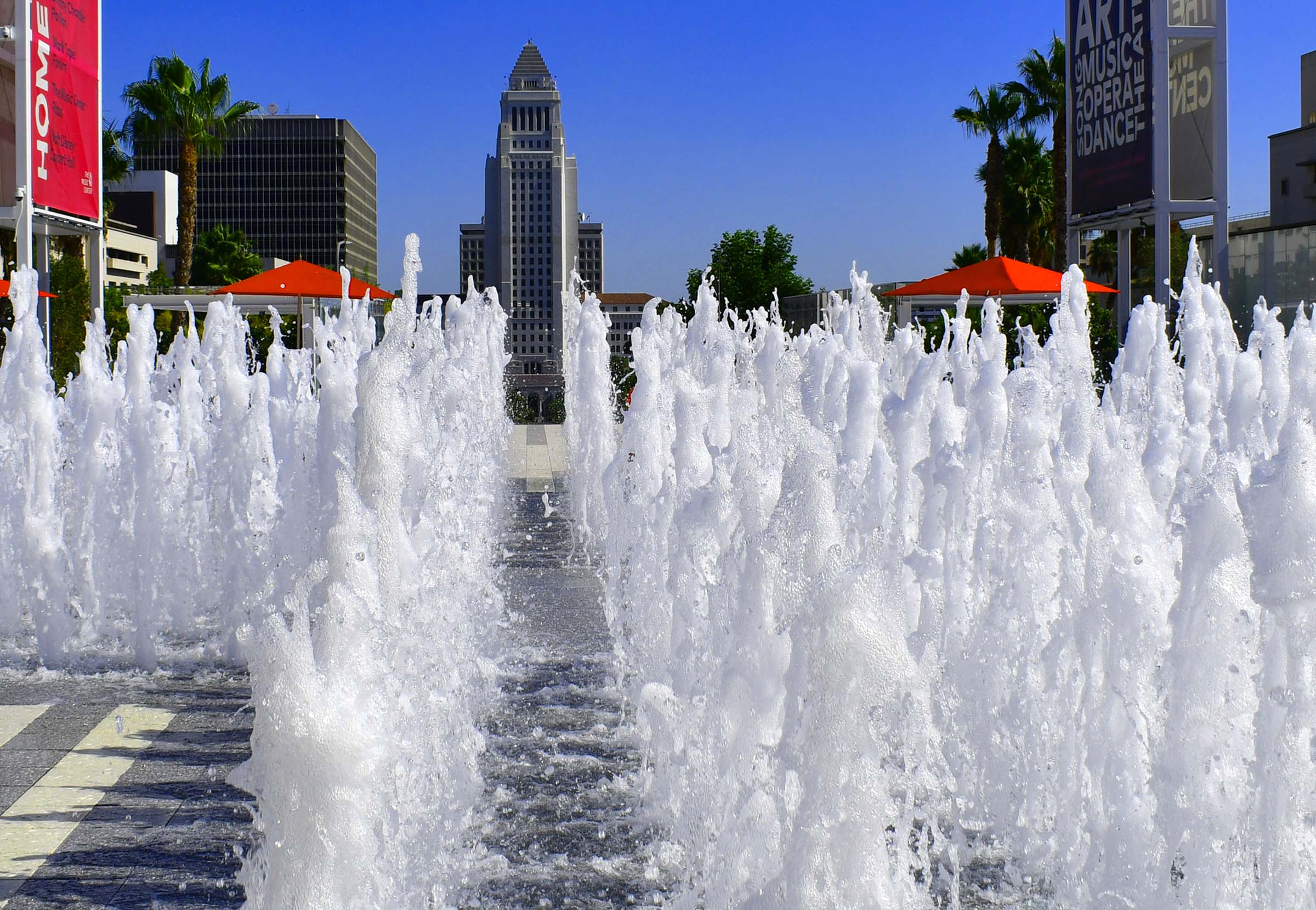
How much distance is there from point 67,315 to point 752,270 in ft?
107

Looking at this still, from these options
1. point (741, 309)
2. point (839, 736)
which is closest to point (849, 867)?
point (839, 736)

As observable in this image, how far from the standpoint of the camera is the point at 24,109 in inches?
617

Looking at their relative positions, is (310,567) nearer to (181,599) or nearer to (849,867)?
(849,867)

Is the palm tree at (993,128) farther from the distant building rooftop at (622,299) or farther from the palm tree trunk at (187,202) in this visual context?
the distant building rooftop at (622,299)

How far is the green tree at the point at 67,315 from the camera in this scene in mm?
16969

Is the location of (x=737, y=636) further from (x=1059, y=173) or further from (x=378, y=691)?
(x=1059, y=173)

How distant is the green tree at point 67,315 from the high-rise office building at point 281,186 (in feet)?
286

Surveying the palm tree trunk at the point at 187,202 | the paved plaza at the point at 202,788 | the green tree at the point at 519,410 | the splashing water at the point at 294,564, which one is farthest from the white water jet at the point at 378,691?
the palm tree trunk at the point at 187,202

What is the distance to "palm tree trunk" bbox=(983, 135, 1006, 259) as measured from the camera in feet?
110

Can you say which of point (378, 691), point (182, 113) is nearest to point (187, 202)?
point (182, 113)

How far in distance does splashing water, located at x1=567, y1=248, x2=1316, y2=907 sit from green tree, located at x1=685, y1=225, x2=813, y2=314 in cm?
4267

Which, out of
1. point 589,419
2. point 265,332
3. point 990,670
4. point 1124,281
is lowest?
point 990,670

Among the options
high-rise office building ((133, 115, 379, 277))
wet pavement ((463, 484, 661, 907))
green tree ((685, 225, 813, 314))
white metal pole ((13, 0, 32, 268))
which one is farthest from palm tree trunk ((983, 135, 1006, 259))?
high-rise office building ((133, 115, 379, 277))

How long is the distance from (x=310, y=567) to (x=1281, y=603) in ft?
7.01
